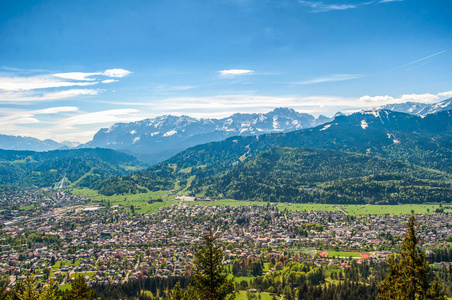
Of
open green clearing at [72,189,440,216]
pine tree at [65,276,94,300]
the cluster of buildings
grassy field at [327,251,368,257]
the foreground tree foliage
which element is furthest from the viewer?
open green clearing at [72,189,440,216]

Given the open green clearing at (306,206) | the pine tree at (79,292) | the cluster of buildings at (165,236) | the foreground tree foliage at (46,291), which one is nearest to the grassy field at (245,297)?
the cluster of buildings at (165,236)

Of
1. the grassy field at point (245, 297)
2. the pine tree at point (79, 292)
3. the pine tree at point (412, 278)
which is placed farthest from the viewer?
the grassy field at point (245, 297)

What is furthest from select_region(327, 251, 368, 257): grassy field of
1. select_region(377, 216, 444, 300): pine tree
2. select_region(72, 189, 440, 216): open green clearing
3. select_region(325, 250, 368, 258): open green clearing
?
select_region(377, 216, 444, 300): pine tree

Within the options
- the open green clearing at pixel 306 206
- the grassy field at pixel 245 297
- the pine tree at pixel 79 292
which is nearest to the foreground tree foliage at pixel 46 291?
the pine tree at pixel 79 292

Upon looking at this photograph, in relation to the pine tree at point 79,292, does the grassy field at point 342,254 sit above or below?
below

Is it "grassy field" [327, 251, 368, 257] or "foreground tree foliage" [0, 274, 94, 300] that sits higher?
"foreground tree foliage" [0, 274, 94, 300]

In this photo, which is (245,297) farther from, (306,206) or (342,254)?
(306,206)

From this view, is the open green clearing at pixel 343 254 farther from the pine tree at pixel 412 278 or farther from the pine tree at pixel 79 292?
the pine tree at pixel 79 292

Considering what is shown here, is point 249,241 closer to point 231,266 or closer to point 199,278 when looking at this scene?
point 231,266

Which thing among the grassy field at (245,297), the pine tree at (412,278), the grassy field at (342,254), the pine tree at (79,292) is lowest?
the grassy field at (245,297)

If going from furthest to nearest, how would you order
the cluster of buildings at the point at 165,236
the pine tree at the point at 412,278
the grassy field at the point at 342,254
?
1. the grassy field at the point at 342,254
2. the cluster of buildings at the point at 165,236
3. the pine tree at the point at 412,278

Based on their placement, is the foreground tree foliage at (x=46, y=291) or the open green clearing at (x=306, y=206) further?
the open green clearing at (x=306, y=206)

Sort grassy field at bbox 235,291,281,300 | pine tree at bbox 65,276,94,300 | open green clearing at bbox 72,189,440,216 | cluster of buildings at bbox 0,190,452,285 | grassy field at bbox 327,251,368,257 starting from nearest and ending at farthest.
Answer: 1. pine tree at bbox 65,276,94,300
2. grassy field at bbox 235,291,281,300
3. cluster of buildings at bbox 0,190,452,285
4. grassy field at bbox 327,251,368,257
5. open green clearing at bbox 72,189,440,216

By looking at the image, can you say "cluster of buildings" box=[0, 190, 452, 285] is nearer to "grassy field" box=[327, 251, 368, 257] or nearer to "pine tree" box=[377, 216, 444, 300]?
"grassy field" box=[327, 251, 368, 257]
